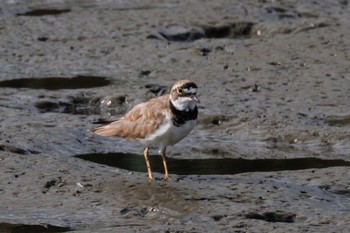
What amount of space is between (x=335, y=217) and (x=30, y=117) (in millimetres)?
3964

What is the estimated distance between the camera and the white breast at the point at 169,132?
854 centimetres

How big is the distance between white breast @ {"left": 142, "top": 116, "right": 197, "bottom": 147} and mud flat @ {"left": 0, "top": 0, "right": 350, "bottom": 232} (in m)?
0.33

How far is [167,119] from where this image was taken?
28.1 ft

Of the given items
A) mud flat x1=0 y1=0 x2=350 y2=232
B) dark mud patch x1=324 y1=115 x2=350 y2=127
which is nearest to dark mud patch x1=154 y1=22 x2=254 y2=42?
mud flat x1=0 y1=0 x2=350 y2=232

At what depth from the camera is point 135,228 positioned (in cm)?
736

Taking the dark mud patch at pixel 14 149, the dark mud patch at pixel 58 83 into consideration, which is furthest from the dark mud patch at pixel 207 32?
the dark mud patch at pixel 14 149

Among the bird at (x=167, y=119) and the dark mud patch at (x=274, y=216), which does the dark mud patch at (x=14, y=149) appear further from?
the dark mud patch at (x=274, y=216)

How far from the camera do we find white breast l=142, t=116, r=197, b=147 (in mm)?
8539

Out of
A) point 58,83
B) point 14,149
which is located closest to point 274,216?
point 14,149


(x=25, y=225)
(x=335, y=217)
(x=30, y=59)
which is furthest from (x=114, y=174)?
(x=30, y=59)

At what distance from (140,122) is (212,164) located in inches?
38.6

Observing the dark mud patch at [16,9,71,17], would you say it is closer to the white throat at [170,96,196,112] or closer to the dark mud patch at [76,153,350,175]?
the dark mud patch at [76,153,350,175]

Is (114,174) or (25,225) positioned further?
(114,174)

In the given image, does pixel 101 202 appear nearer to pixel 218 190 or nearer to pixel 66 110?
pixel 218 190
